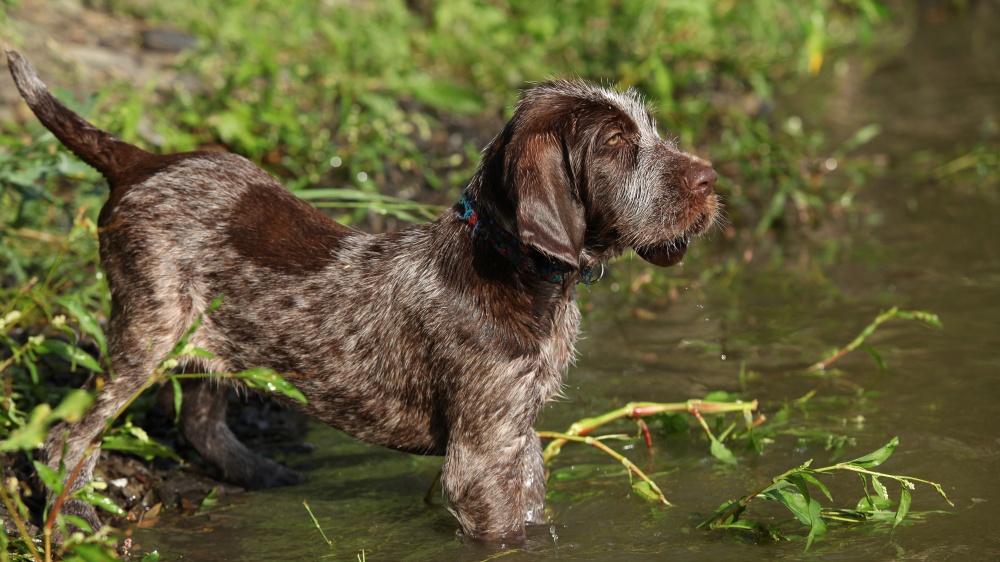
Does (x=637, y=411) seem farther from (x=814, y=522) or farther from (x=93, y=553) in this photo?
(x=93, y=553)

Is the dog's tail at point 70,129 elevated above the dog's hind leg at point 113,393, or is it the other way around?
the dog's tail at point 70,129

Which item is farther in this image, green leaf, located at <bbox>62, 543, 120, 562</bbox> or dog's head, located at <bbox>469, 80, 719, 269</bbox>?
dog's head, located at <bbox>469, 80, 719, 269</bbox>

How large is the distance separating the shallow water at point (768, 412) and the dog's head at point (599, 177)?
1161 millimetres

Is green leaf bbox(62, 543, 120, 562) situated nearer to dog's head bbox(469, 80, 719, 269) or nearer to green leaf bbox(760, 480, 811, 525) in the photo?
dog's head bbox(469, 80, 719, 269)

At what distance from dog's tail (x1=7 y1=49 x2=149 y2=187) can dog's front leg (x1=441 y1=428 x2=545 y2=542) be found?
2039 mm

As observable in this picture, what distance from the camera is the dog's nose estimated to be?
4.61m

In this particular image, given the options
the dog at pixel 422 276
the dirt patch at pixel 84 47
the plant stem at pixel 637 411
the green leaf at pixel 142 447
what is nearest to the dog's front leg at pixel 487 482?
the dog at pixel 422 276

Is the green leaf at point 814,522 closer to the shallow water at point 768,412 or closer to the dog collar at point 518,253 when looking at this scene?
A: the shallow water at point 768,412

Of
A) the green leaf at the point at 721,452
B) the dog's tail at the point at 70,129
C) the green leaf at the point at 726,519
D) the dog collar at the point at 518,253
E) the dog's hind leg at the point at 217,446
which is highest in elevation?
the dog's tail at the point at 70,129

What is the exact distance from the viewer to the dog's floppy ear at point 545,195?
425 cm

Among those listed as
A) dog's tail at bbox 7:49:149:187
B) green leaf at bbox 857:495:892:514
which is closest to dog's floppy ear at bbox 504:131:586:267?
green leaf at bbox 857:495:892:514

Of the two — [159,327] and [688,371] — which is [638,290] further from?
[159,327]

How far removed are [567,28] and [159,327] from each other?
693cm

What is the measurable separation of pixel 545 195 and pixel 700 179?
2.33 feet
